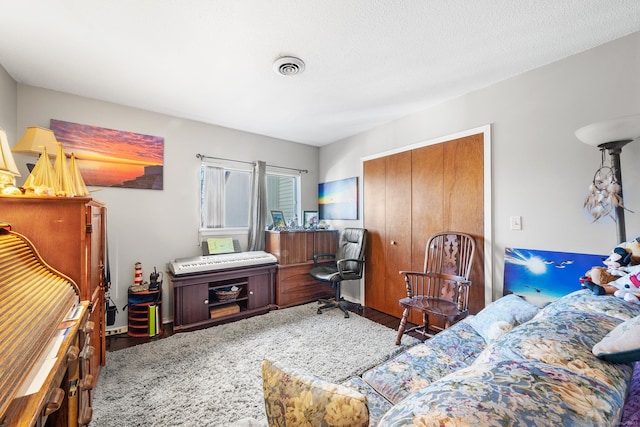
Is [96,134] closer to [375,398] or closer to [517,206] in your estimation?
[375,398]

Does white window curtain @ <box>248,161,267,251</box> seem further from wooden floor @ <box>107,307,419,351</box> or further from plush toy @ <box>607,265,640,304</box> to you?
plush toy @ <box>607,265,640,304</box>

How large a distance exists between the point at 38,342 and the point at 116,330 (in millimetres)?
2416

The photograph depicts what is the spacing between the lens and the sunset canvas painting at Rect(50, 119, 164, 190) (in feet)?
8.68

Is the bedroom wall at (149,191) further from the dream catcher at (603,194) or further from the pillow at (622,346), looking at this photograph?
the dream catcher at (603,194)

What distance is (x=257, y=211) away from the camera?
149 inches

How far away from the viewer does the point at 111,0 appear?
58.6 inches

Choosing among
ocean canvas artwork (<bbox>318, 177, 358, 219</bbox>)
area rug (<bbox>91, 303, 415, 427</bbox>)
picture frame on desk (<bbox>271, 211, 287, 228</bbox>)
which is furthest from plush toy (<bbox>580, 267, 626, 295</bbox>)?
picture frame on desk (<bbox>271, 211, 287, 228</bbox>)

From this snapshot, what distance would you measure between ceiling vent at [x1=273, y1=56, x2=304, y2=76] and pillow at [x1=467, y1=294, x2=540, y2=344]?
240 cm

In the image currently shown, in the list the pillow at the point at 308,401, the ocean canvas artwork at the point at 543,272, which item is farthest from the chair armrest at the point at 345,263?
the pillow at the point at 308,401

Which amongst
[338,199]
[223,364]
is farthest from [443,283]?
[223,364]

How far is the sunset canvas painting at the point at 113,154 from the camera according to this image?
8.68 feet

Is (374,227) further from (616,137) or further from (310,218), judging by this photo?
(616,137)

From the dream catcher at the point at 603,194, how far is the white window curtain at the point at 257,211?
3.39 m

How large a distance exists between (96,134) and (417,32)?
10.6ft
